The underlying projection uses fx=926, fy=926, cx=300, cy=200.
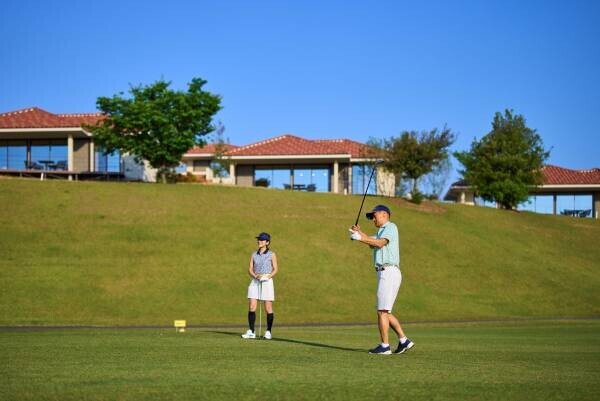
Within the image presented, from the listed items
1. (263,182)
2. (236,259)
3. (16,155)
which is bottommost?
(236,259)

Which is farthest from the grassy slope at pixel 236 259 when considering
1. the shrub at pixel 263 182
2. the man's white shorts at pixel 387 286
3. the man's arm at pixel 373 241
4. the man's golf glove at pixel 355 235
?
the shrub at pixel 263 182

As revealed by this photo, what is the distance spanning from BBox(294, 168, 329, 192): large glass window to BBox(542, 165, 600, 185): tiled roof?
862 inches

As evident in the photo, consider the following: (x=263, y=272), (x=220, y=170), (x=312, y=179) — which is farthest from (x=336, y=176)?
(x=263, y=272)

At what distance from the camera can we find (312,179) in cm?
8181

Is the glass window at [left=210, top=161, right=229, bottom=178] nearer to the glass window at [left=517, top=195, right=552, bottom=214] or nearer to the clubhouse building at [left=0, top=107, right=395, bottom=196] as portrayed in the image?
the clubhouse building at [left=0, top=107, right=395, bottom=196]

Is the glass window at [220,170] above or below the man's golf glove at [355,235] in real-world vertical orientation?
above

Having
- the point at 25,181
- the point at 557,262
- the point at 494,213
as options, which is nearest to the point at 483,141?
the point at 494,213

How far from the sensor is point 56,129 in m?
70.3

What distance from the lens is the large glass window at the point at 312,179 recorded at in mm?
81312

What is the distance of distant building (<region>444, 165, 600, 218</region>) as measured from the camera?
89125mm

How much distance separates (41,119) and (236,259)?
35.0 meters

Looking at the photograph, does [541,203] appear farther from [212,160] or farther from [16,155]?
[16,155]

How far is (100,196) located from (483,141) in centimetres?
3324

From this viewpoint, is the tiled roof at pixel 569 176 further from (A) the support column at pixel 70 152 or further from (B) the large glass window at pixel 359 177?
(A) the support column at pixel 70 152
